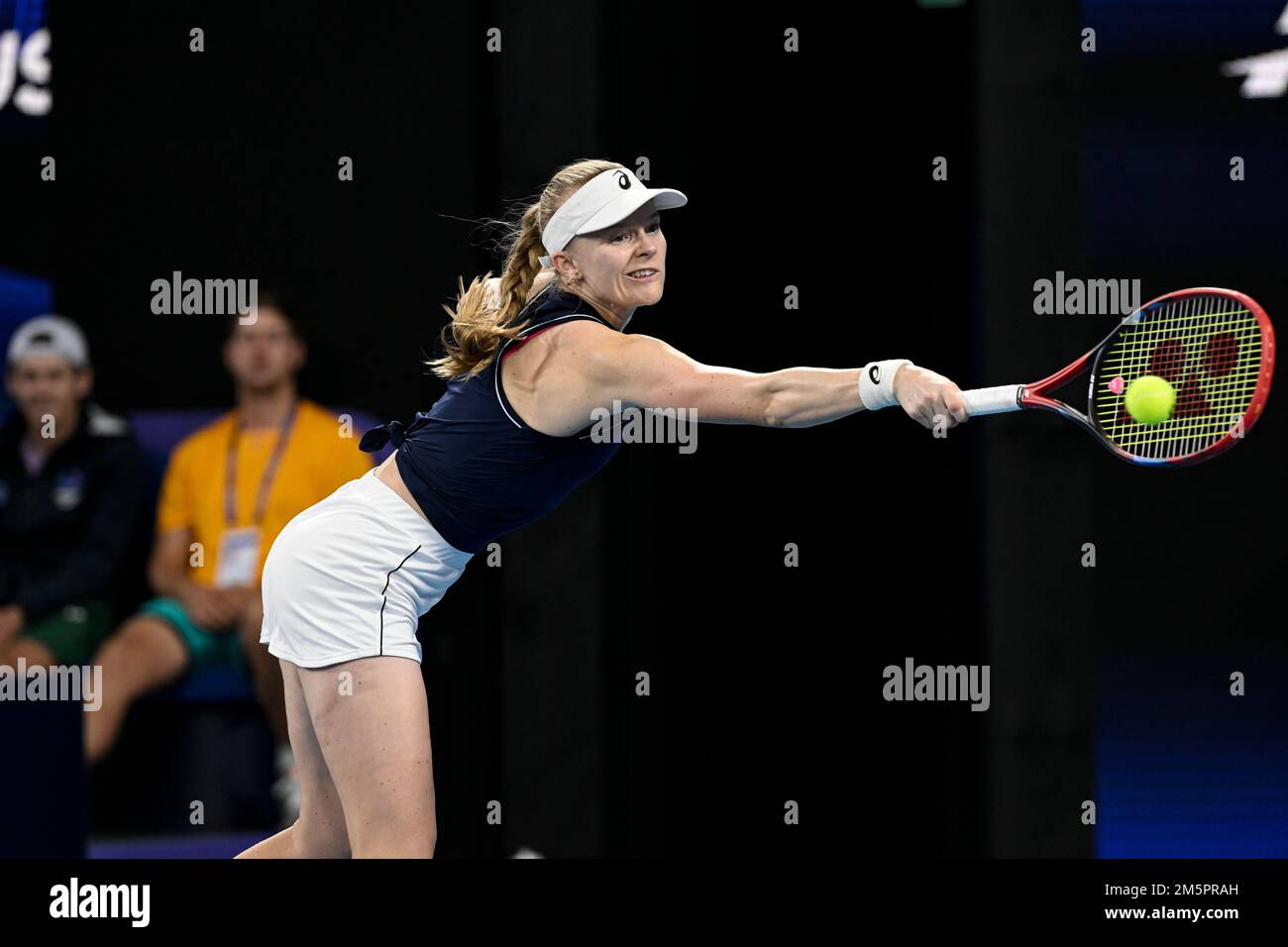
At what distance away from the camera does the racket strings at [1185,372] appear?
3.69m

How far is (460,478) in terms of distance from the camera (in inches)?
143

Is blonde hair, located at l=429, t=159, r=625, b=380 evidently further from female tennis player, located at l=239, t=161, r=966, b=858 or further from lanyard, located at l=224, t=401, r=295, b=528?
lanyard, located at l=224, t=401, r=295, b=528

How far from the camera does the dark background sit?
533cm

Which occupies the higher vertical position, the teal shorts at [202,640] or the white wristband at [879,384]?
the white wristband at [879,384]

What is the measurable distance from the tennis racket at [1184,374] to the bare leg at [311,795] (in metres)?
1.52

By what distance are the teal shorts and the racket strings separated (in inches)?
112

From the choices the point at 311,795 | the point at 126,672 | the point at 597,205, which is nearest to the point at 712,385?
the point at 597,205

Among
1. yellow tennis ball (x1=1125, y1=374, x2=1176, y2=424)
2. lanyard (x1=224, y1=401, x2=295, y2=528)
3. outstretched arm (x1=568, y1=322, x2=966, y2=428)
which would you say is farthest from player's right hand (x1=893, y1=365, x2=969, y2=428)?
lanyard (x1=224, y1=401, x2=295, y2=528)

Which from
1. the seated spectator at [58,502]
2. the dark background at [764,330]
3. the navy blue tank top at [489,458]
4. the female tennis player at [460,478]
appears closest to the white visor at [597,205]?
the female tennis player at [460,478]

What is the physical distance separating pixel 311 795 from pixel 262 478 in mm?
1939

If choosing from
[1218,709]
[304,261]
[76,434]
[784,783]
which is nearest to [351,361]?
[304,261]

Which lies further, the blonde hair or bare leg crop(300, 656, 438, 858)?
the blonde hair

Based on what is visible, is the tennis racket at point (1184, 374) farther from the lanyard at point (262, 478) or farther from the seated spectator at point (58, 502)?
the seated spectator at point (58, 502)

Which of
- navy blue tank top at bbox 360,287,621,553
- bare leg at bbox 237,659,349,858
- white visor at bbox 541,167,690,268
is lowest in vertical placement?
bare leg at bbox 237,659,349,858
